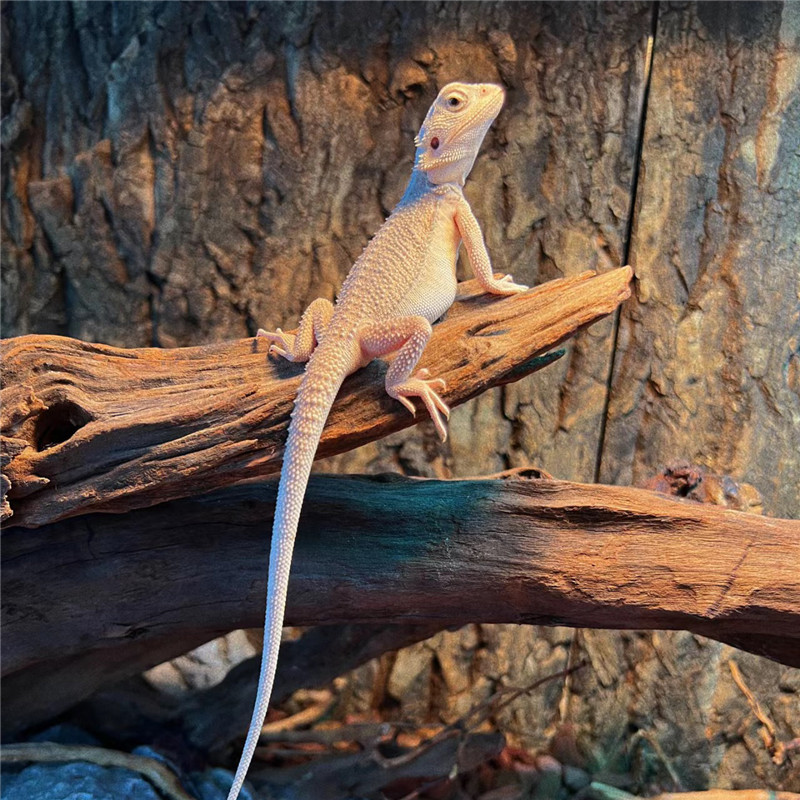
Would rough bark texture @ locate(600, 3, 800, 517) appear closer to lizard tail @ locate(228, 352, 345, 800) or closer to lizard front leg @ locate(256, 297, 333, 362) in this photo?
lizard front leg @ locate(256, 297, 333, 362)

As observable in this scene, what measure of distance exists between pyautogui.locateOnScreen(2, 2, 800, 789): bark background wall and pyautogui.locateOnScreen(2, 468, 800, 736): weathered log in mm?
782

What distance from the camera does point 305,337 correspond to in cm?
181

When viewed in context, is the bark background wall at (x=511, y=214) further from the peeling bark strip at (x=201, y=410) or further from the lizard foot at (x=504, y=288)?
the peeling bark strip at (x=201, y=410)

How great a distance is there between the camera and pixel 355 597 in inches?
74.7

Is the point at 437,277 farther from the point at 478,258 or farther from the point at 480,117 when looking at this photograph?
the point at 480,117

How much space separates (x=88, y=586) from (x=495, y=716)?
1.43 metres

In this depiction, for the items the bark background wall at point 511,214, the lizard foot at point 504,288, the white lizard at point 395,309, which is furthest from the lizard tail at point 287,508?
the bark background wall at point 511,214

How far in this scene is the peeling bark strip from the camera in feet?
5.43

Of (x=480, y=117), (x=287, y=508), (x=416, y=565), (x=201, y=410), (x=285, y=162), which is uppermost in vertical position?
(x=480, y=117)

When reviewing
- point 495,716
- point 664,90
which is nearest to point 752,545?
point 495,716

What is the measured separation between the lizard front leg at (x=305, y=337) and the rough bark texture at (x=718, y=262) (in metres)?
1.17

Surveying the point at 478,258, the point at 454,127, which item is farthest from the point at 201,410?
the point at 454,127

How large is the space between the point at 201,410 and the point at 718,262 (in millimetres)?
1721

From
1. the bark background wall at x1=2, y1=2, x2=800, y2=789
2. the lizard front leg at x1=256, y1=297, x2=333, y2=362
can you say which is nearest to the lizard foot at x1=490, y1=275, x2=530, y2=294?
the lizard front leg at x1=256, y1=297, x2=333, y2=362
